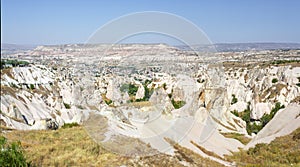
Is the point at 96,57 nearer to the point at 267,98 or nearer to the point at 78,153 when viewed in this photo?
the point at 78,153

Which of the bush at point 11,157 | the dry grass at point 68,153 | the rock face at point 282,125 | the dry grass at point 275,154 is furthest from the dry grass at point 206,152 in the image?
the bush at point 11,157

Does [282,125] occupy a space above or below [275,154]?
below

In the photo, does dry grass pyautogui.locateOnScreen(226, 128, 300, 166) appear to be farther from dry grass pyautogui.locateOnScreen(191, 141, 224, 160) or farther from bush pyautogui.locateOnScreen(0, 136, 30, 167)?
bush pyautogui.locateOnScreen(0, 136, 30, 167)

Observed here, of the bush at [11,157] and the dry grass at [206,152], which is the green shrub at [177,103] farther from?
the bush at [11,157]

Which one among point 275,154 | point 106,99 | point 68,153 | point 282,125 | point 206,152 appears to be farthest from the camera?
point 282,125

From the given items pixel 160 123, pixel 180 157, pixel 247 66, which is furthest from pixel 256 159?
pixel 247 66

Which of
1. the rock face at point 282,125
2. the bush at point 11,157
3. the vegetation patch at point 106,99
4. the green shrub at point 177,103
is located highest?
the vegetation patch at point 106,99

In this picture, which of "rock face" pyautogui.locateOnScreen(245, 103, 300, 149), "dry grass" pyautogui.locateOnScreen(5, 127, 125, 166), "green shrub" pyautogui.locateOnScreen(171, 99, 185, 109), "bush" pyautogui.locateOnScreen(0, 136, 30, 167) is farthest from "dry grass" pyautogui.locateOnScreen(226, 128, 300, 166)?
"bush" pyautogui.locateOnScreen(0, 136, 30, 167)

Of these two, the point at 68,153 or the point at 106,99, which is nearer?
the point at 106,99

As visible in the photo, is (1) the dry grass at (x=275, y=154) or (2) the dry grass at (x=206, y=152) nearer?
(1) the dry grass at (x=275, y=154)

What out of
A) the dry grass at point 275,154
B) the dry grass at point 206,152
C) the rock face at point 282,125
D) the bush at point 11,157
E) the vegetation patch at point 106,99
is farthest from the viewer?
the rock face at point 282,125

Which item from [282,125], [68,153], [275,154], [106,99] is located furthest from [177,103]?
[282,125]

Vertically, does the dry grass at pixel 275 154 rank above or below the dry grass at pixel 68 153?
below

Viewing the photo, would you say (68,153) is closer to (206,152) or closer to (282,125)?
(206,152)
